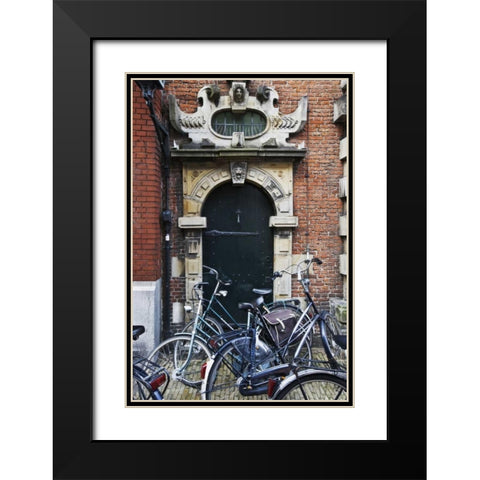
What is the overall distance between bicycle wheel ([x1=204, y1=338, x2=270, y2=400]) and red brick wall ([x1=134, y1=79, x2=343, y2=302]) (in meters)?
0.60

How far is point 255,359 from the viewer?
2.69 m

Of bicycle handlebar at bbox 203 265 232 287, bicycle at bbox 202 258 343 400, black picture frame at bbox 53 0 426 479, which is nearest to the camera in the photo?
black picture frame at bbox 53 0 426 479

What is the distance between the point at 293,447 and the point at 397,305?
4.15 feet

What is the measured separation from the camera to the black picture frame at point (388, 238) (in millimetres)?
2279

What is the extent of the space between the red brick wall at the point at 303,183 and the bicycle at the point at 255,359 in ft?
0.65

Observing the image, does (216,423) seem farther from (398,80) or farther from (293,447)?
(398,80)

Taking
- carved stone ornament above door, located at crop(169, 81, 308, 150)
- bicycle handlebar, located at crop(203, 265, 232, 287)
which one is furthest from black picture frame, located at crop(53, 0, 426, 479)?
bicycle handlebar, located at crop(203, 265, 232, 287)

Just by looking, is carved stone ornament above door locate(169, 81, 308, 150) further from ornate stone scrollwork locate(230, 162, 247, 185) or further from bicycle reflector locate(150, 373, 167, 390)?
bicycle reflector locate(150, 373, 167, 390)

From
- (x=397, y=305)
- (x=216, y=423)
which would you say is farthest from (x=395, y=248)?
(x=216, y=423)

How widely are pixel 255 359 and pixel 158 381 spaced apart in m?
0.80

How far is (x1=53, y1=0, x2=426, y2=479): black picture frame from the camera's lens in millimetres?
2279

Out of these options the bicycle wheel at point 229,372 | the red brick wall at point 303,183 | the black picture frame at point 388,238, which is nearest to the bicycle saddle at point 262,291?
the red brick wall at point 303,183

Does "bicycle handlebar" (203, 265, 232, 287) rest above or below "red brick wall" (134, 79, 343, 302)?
below

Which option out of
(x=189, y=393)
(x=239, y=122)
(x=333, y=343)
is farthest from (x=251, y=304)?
(x=239, y=122)
